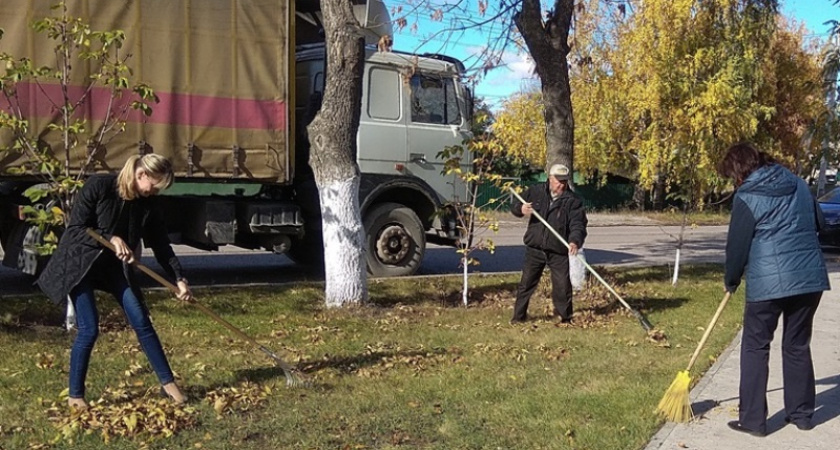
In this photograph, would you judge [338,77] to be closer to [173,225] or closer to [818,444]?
[173,225]

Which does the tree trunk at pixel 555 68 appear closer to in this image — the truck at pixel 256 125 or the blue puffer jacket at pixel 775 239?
the truck at pixel 256 125

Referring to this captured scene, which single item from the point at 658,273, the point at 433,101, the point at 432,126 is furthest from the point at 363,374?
the point at 658,273

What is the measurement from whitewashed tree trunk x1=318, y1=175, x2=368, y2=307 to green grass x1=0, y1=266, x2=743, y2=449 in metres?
0.22

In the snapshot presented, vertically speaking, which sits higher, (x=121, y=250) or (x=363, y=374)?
(x=121, y=250)

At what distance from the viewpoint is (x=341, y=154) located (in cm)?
792

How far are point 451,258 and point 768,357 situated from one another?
31.6 ft

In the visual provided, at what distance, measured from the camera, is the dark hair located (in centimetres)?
465

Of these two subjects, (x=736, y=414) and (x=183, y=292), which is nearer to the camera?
(x=183, y=292)

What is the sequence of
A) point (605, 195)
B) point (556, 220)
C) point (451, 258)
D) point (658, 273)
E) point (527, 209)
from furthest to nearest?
point (605, 195)
point (451, 258)
point (658, 273)
point (556, 220)
point (527, 209)

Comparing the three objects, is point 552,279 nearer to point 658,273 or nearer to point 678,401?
point 678,401

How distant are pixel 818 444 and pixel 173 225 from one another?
7343mm

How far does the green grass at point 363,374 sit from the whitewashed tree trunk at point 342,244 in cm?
22

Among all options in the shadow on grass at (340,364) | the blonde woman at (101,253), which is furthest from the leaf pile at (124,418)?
the shadow on grass at (340,364)

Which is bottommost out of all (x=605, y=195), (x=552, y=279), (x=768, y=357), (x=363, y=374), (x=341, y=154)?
(x=363, y=374)
